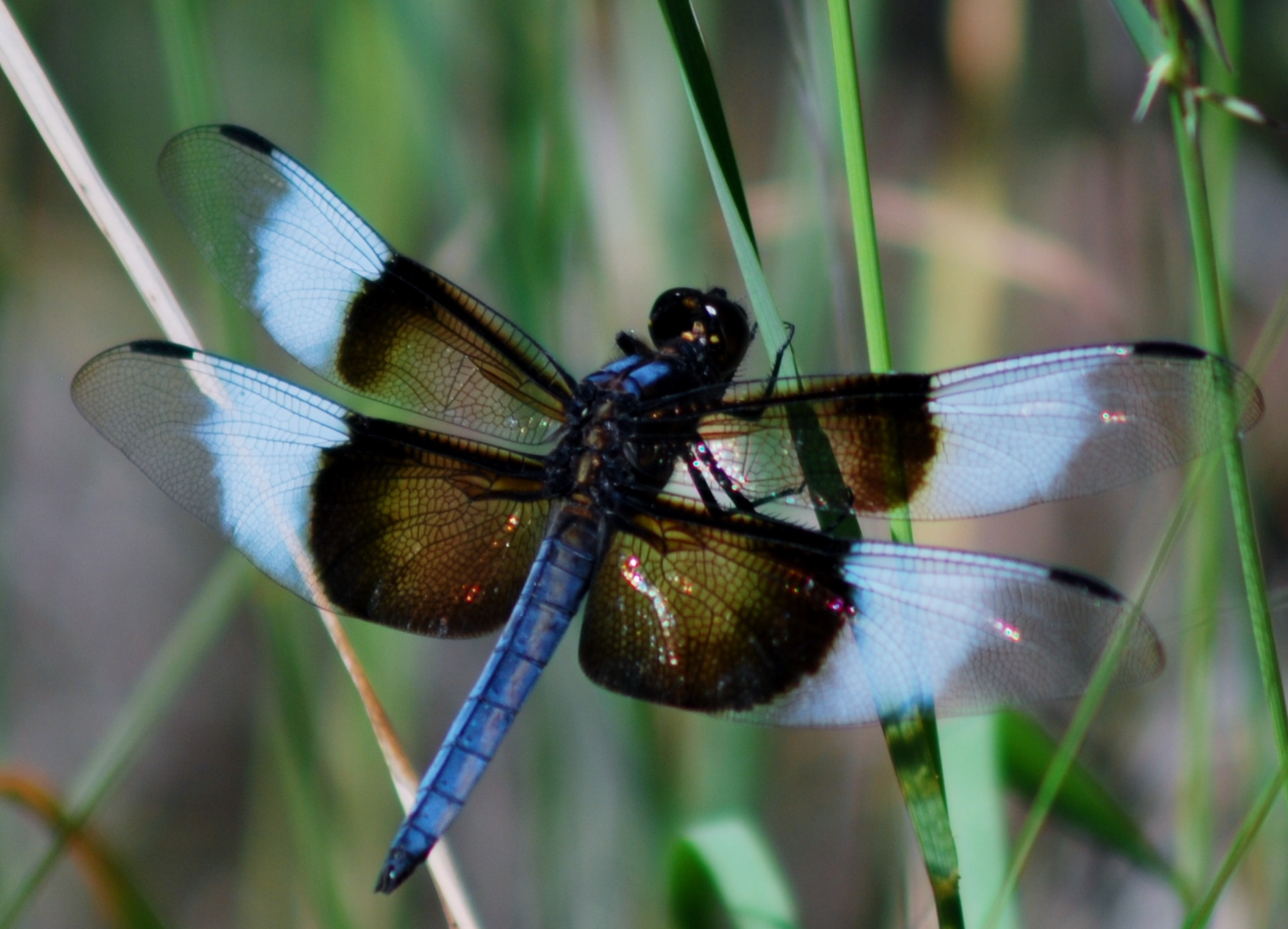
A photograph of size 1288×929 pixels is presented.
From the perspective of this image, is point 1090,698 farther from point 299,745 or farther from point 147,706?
point 147,706

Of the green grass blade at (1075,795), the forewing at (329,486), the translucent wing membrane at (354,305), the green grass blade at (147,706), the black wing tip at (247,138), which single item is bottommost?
Result: the green grass blade at (147,706)

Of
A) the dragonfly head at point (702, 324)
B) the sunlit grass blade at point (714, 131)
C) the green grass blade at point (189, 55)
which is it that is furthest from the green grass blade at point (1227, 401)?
the green grass blade at point (189, 55)

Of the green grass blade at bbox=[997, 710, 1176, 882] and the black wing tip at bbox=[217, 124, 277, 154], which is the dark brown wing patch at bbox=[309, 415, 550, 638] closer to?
the black wing tip at bbox=[217, 124, 277, 154]

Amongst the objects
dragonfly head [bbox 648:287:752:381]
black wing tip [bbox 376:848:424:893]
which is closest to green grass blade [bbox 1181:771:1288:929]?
black wing tip [bbox 376:848:424:893]

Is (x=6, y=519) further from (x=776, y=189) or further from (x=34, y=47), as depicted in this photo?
(x=776, y=189)

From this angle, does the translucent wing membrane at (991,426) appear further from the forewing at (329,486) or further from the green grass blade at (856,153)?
the forewing at (329,486)

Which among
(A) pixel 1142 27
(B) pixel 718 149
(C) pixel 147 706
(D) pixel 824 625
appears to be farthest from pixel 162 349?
(A) pixel 1142 27
